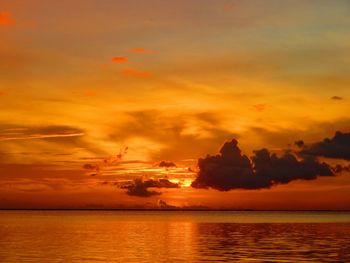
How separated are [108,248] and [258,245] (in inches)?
786

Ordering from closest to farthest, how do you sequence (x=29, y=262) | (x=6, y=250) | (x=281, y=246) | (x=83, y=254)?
(x=29, y=262) → (x=83, y=254) → (x=6, y=250) → (x=281, y=246)

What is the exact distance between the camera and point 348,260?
5925 centimetres

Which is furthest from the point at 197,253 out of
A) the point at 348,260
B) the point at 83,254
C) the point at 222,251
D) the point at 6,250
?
the point at 6,250

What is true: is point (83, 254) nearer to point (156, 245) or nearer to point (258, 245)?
point (156, 245)

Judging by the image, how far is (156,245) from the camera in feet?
266

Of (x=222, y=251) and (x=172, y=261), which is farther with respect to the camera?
(x=222, y=251)

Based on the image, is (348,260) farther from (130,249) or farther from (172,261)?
(130,249)

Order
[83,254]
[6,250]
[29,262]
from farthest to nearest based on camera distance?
[6,250] < [83,254] < [29,262]

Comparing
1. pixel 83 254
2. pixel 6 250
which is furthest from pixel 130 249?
pixel 6 250

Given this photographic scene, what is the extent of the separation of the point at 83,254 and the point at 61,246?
1323 cm

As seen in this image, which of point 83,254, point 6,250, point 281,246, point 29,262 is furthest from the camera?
point 281,246

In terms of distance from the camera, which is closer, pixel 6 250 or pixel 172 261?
pixel 172 261

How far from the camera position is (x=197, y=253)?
68.1 meters

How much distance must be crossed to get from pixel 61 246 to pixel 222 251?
73.6ft
